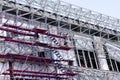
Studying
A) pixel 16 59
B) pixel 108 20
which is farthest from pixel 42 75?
pixel 108 20

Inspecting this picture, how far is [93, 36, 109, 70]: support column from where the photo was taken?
18478 mm

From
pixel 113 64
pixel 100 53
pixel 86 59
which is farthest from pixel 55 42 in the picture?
pixel 113 64

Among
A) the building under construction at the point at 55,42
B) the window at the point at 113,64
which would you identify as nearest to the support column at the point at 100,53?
the building under construction at the point at 55,42

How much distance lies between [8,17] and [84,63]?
19.5ft

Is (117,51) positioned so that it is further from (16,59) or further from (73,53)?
(16,59)

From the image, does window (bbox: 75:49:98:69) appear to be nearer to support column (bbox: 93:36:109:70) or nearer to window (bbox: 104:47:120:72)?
support column (bbox: 93:36:109:70)

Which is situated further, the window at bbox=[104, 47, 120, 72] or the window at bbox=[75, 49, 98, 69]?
the window at bbox=[104, 47, 120, 72]

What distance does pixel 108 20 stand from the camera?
20.3 metres

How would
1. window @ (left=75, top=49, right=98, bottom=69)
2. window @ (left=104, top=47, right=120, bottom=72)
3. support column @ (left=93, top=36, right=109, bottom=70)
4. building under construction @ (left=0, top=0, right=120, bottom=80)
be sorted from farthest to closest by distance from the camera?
window @ (left=104, top=47, right=120, bottom=72) → support column @ (left=93, top=36, right=109, bottom=70) → window @ (left=75, top=49, right=98, bottom=69) → building under construction @ (left=0, top=0, right=120, bottom=80)

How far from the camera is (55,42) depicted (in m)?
15.5

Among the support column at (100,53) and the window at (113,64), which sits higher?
the support column at (100,53)

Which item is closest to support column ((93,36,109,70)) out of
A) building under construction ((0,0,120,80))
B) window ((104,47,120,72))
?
building under construction ((0,0,120,80))

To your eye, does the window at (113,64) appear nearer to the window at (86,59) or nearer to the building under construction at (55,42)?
the building under construction at (55,42)

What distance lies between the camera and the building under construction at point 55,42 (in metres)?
13.5
